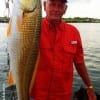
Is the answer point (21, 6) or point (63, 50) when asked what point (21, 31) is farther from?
point (63, 50)

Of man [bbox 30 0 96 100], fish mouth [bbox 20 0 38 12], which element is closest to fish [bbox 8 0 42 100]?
fish mouth [bbox 20 0 38 12]

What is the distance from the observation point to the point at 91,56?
3969 cm

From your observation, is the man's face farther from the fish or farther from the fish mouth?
the fish mouth

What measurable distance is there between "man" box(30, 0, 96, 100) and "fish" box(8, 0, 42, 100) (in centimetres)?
68

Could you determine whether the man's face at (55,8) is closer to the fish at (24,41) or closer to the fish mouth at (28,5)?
the fish at (24,41)

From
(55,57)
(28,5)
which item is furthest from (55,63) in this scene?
(28,5)

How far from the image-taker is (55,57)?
4391 millimetres

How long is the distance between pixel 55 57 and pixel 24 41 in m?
1.04

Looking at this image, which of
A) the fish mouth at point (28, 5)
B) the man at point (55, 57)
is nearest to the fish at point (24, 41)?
the fish mouth at point (28, 5)

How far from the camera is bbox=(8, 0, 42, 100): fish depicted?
3.28 meters

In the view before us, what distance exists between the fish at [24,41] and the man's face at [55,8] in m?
0.77

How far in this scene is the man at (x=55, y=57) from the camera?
4.32 m

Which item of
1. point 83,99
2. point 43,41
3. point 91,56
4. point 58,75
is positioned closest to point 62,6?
point 43,41

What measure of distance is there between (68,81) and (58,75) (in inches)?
8.1
